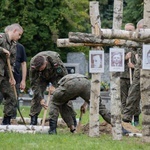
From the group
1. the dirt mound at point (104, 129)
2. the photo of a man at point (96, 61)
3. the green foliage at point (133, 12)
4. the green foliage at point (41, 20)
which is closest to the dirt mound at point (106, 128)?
the dirt mound at point (104, 129)

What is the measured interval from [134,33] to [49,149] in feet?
7.77

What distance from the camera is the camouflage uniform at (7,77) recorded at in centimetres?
1460

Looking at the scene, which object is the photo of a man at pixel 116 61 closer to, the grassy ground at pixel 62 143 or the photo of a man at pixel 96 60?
the photo of a man at pixel 96 60

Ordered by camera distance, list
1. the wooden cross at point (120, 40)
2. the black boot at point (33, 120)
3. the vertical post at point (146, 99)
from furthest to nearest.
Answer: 1. the black boot at point (33, 120)
2. the vertical post at point (146, 99)
3. the wooden cross at point (120, 40)

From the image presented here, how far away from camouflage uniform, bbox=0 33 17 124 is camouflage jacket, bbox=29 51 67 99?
49cm

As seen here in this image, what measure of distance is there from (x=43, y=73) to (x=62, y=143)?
12.1 ft

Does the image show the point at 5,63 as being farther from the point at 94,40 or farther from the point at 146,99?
the point at 146,99

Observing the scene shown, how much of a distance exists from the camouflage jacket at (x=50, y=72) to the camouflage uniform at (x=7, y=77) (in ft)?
1.62

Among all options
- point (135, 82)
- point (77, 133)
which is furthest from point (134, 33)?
point (135, 82)

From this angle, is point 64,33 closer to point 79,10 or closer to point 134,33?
point 79,10

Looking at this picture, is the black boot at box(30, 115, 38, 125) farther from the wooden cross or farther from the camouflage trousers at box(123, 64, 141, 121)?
the wooden cross

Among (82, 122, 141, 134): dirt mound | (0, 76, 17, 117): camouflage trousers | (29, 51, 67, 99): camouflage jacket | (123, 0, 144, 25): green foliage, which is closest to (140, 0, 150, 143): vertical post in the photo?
(82, 122, 141, 134): dirt mound

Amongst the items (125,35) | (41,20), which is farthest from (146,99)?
(41,20)

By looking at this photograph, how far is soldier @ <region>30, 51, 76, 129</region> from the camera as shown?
558 inches
